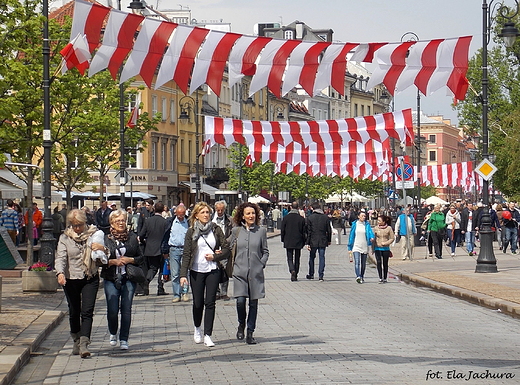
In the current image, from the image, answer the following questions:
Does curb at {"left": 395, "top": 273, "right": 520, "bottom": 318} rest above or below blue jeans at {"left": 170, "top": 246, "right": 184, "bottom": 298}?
below

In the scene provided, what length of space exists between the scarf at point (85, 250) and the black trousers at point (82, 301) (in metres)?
0.12

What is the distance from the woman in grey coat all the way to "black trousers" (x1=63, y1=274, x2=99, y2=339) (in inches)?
73.7

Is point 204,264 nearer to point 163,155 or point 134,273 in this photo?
point 134,273

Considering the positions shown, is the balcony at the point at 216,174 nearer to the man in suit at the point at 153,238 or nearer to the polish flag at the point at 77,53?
the man in suit at the point at 153,238

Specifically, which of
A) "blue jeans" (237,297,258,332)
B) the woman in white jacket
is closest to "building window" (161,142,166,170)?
the woman in white jacket

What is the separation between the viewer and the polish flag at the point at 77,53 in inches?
500

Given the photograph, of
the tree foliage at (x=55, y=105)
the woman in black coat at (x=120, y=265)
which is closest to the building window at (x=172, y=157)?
the tree foliage at (x=55, y=105)

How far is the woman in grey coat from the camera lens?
12906 mm

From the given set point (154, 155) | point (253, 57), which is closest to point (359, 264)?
point (253, 57)

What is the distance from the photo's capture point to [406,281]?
1004 inches

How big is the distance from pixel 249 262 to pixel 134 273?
153 centimetres

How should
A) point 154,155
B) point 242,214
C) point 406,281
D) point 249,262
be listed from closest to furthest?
point 249,262 → point 242,214 → point 406,281 → point 154,155

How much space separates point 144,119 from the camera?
5747 cm

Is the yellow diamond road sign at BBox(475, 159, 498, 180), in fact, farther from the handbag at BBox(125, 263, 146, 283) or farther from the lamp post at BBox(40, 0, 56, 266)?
the handbag at BBox(125, 263, 146, 283)
